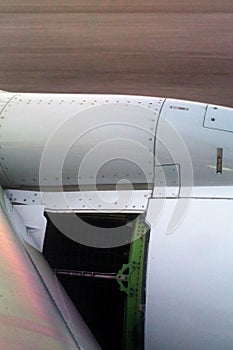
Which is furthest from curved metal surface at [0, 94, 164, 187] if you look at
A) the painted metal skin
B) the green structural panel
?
the green structural panel

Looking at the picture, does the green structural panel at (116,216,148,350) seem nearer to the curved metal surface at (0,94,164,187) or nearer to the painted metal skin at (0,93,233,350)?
the painted metal skin at (0,93,233,350)

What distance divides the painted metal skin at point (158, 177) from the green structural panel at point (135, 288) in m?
0.03

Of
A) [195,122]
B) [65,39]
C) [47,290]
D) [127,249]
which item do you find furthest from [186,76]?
[47,290]

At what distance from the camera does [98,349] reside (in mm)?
2127

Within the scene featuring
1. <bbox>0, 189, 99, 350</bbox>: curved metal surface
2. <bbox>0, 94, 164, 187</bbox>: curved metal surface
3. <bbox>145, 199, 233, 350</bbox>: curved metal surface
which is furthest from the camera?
<bbox>0, 94, 164, 187</bbox>: curved metal surface

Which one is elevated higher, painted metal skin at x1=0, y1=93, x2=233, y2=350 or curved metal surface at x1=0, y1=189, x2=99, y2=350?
painted metal skin at x1=0, y1=93, x2=233, y2=350

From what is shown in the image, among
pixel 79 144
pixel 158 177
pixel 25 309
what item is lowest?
pixel 25 309

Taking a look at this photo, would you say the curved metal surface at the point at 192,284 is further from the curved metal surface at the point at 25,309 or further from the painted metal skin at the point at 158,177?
the curved metal surface at the point at 25,309

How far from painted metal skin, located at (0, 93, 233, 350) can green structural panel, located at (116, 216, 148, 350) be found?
0.03m

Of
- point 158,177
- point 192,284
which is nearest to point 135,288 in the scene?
point 192,284

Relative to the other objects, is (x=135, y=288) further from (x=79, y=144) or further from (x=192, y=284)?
(x=79, y=144)

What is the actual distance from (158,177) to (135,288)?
1.43 feet

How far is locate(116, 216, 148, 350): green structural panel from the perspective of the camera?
6.91 feet

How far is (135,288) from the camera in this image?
2.12m
